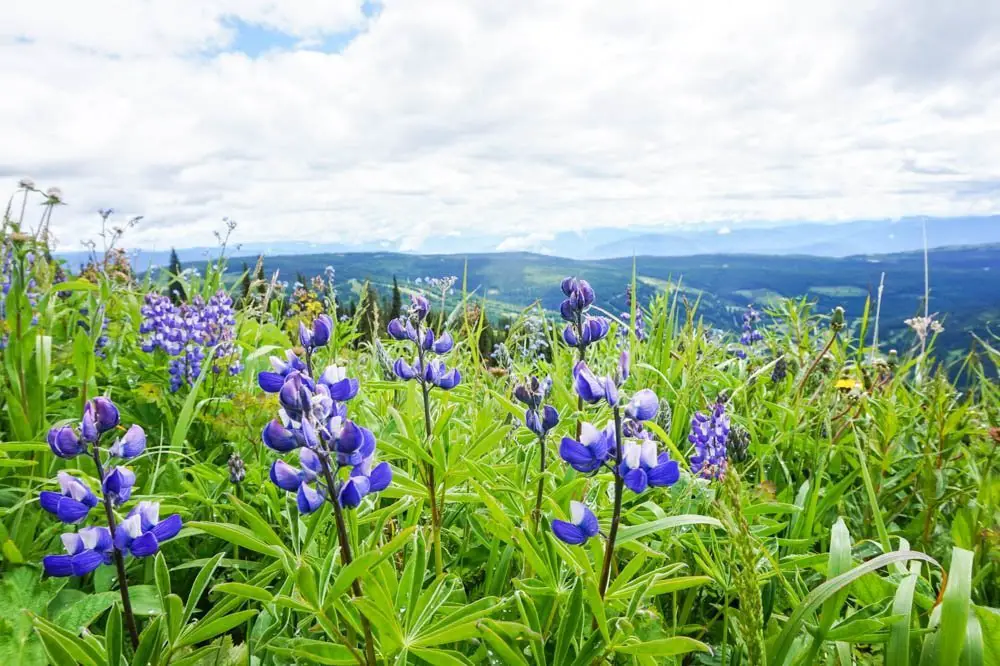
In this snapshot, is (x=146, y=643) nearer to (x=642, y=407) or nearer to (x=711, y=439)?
(x=642, y=407)

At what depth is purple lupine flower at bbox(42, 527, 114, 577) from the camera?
1.47 metres

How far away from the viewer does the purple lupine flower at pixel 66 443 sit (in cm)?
152

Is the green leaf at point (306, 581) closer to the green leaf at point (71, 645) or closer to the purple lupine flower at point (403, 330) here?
the green leaf at point (71, 645)

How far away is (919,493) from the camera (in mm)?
2891

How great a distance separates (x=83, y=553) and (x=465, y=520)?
141 centimetres

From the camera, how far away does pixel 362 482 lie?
1.39 meters

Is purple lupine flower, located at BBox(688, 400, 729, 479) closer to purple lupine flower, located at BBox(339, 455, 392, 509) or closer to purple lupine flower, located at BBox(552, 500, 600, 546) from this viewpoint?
purple lupine flower, located at BBox(552, 500, 600, 546)

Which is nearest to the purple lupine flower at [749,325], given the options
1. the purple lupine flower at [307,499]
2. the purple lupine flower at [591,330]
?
the purple lupine flower at [591,330]

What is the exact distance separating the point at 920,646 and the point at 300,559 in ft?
5.84

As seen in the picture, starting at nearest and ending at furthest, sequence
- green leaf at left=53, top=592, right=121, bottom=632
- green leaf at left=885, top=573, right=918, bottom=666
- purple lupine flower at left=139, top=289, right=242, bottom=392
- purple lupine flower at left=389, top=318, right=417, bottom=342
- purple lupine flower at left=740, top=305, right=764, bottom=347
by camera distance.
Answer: green leaf at left=885, top=573, right=918, bottom=666
green leaf at left=53, top=592, right=121, bottom=632
purple lupine flower at left=389, top=318, right=417, bottom=342
purple lupine flower at left=139, top=289, right=242, bottom=392
purple lupine flower at left=740, top=305, right=764, bottom=347

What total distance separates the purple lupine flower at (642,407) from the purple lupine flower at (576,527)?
259 mm

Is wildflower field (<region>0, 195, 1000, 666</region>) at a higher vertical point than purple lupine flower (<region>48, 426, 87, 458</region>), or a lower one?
lower

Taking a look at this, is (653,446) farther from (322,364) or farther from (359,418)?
Answer: (322,364)

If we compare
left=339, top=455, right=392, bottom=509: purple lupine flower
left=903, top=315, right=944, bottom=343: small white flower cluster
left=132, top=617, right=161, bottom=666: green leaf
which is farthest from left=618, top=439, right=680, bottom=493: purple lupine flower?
left=903, top=315, right=944, bottom=343: small white flower cluster
